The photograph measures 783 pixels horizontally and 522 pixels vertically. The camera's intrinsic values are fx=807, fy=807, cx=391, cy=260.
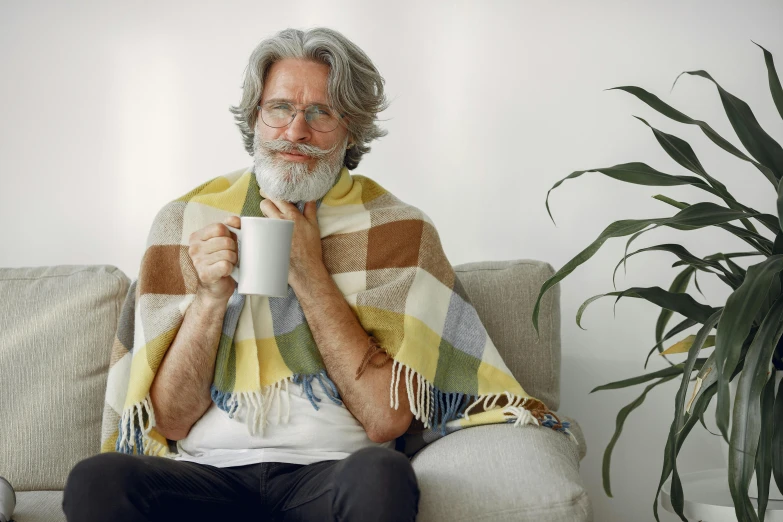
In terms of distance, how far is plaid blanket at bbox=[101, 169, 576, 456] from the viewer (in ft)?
5.43

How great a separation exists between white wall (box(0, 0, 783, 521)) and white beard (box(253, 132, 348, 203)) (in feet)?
1.96

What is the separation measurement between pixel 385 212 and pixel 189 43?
988 millimetres

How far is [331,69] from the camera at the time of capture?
1.79 meters

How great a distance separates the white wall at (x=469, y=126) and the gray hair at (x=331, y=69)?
1.71ft

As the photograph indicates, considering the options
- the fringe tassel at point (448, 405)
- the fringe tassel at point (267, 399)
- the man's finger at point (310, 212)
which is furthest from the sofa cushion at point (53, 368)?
the fringe tassel at point (448, 405)

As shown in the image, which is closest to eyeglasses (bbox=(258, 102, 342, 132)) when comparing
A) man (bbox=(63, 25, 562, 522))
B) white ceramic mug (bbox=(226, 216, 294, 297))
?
man (bbox=(63, 25, 562, 522))

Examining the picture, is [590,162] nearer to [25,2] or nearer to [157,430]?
[157,430]

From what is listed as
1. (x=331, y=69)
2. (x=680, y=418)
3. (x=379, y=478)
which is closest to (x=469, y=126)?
(x=331, y=69)

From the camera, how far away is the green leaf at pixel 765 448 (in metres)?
1.36

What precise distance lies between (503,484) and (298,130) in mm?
860

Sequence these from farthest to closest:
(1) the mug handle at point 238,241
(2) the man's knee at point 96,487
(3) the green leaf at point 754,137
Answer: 1. (3) the green leaf at point 754,137
2. (1) the mug handle at point 238,241
3. (2) the man's knee at point 96,487

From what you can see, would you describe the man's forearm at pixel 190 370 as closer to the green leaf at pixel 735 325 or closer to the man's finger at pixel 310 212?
the man's finger at pixel 310 212

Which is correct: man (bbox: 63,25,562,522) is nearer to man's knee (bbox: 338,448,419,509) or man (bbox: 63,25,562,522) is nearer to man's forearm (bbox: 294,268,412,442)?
man's forearm (bbox: 294,268,412,442)

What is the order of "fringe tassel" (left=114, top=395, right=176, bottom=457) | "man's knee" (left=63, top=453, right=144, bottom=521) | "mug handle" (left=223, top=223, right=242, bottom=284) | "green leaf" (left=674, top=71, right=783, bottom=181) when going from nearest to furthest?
"man's knee" (left=63, top=453, right=144, bottom=521) → "mug handle" (left=223, top=223, right=242, bottom=284) → "green leaf" (left=674, top=71, right=783, bottom=181) → "fringe tassel" (left=114, top=395, right=176, bottom=457)
